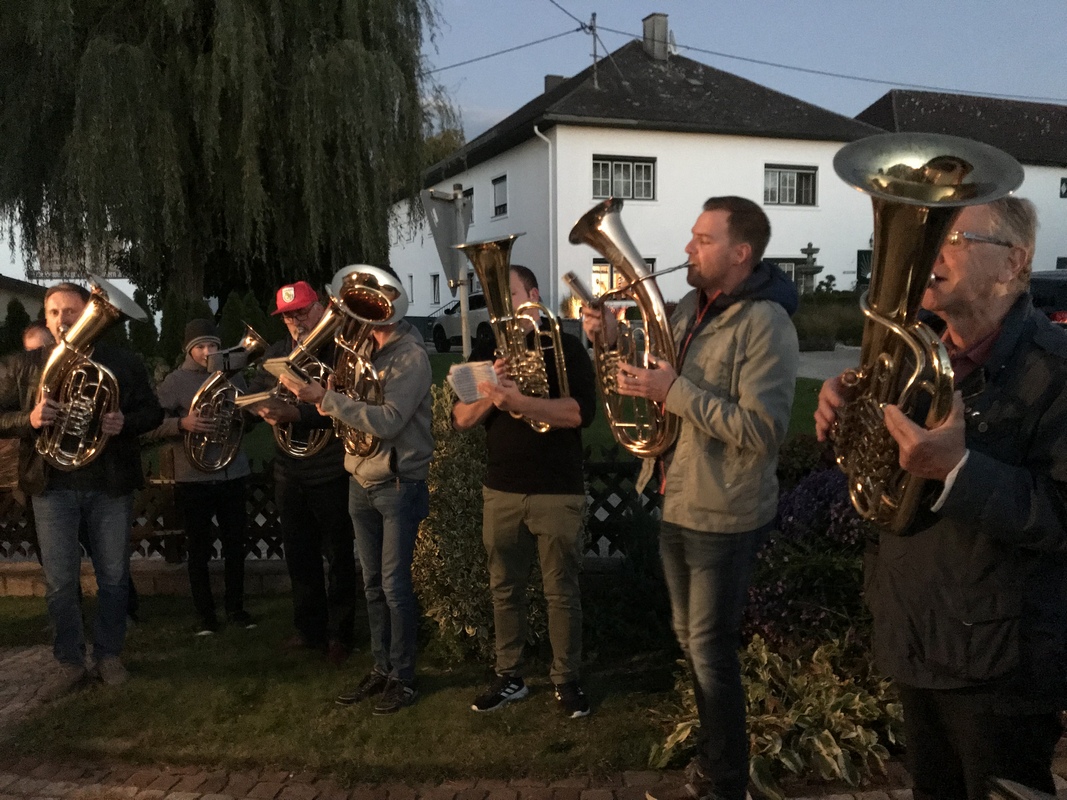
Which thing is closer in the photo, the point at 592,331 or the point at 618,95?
the point at 592,331

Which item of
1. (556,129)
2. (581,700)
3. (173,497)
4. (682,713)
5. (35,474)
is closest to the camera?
(682,713)

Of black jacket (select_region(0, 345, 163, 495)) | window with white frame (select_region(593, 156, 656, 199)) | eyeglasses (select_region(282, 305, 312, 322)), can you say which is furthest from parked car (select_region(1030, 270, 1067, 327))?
black jacket (select_region(0, 345, 163, 495))

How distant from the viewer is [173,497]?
6020 mm

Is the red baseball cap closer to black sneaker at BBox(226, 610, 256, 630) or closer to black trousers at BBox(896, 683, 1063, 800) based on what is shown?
black sneaker at BBox(226, 610, 256, 630)

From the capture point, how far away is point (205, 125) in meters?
12.2

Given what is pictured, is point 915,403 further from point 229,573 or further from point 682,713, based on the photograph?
point 229,573

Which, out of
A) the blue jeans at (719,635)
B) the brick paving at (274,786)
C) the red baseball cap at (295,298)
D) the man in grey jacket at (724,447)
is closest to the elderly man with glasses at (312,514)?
the red baseball cap at (295,298)

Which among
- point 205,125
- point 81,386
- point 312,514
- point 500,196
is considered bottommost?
point 312,514

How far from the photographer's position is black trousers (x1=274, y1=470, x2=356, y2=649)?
15.5 feet

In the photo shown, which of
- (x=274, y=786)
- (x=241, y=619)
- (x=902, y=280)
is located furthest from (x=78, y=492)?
(x=902, y=280)

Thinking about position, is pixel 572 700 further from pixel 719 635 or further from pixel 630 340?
pixel 630 340

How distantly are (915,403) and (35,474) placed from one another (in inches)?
164

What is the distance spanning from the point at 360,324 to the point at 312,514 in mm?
1271

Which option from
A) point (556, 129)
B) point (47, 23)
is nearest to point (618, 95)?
point (556, 129)
